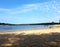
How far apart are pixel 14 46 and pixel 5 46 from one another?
48cm

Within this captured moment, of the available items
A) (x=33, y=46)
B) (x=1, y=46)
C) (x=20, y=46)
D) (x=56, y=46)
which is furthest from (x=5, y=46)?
(x=56, y=46)

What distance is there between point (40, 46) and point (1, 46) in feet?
6.88

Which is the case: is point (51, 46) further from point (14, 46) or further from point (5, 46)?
point (5, 46)

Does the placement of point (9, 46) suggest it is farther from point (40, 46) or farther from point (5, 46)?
point (40, 46)

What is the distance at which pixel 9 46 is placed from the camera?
7.93 meters

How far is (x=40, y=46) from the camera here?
8.00 meters

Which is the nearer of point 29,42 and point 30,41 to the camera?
point 29,42

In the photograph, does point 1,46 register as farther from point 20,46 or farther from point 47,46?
point 47,46

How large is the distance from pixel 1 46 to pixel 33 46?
1719mm

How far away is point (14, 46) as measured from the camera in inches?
312

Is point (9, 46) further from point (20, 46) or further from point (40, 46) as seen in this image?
point (40, 46)

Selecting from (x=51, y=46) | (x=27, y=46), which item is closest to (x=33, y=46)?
(x=27, y=46)

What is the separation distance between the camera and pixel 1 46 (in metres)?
7.91

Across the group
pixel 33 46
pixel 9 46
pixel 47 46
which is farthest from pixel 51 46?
pixel 9 46
